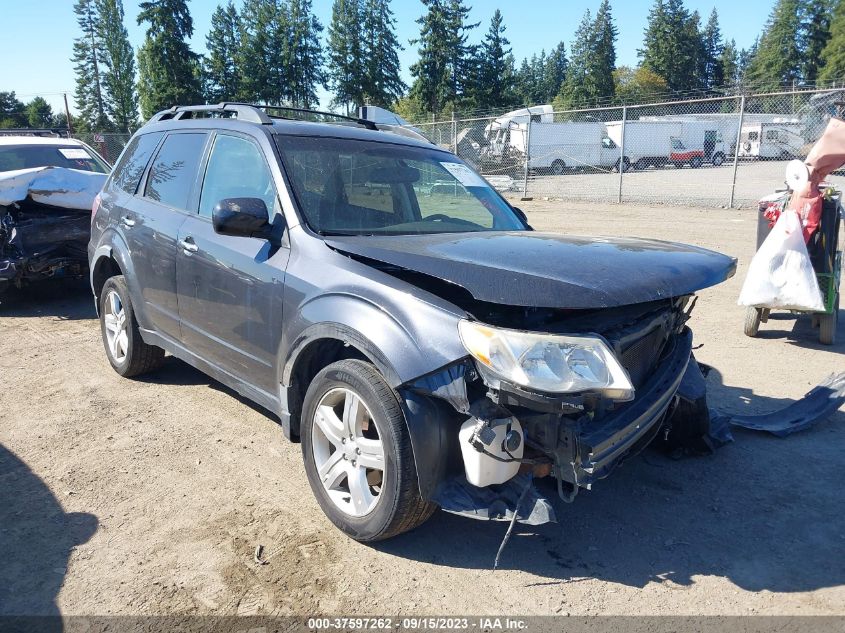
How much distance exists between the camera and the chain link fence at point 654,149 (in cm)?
1680

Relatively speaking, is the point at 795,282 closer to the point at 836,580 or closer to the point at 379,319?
the point at 836,580

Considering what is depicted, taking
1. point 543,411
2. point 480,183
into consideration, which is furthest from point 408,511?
point 480,183

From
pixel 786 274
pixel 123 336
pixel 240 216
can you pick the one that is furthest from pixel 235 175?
pixel 786 274

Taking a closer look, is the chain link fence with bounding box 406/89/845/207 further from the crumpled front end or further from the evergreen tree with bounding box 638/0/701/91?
the evergreen tree with bounding box 638/0/701/91

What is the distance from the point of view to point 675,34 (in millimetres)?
85375

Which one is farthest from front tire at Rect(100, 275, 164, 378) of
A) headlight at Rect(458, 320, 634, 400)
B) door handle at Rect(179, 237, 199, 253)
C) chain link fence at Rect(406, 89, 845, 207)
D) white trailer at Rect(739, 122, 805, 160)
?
white trailer at Rect(739, 122, 805, 160)

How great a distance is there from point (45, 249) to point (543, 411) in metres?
7.07

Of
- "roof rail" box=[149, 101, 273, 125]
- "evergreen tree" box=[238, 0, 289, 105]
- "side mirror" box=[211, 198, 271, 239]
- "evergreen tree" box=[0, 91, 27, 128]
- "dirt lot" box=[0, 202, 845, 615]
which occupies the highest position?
"evergreen tree" box=[238, 0, 289, 105]

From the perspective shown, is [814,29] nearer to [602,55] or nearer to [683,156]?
[602,55]

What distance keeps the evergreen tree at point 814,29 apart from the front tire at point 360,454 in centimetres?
8951

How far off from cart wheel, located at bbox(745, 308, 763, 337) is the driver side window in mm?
4780

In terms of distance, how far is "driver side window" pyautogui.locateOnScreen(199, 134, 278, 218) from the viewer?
358 centimetres

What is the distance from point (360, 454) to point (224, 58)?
232 ft

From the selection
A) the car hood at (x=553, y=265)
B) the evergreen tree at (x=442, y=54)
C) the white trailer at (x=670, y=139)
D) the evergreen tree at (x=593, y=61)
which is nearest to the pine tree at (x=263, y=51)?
the evergreen tree at (x=442, y=54)
